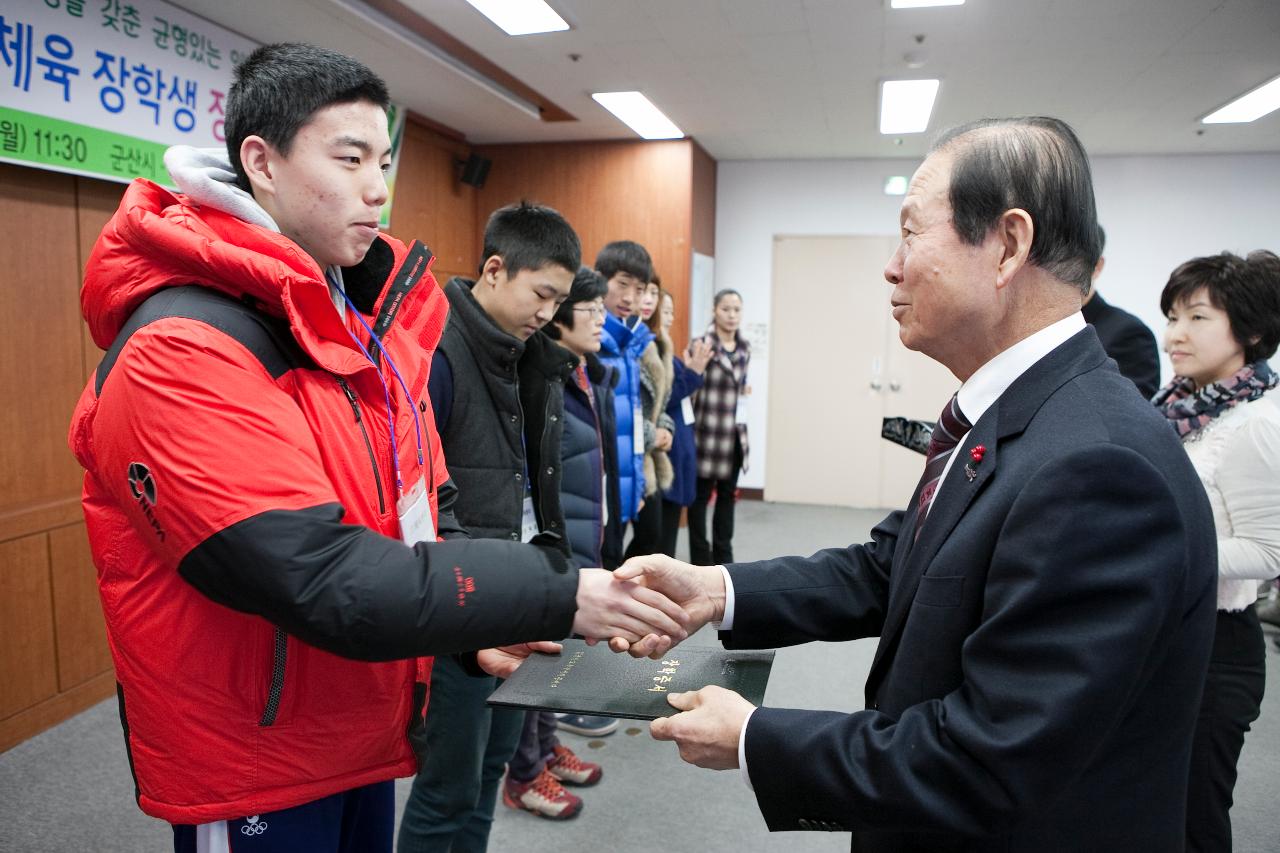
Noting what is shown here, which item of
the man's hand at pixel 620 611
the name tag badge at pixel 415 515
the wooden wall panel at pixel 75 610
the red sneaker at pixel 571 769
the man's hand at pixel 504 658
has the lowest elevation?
the red sneaker at pixel 571 769

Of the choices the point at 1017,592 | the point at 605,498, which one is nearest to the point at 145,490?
the point at 1017,592

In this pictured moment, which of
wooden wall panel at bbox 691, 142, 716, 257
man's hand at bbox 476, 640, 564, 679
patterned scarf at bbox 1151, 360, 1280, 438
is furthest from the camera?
wooden wall panel at bbox 691, 142, 716, 257

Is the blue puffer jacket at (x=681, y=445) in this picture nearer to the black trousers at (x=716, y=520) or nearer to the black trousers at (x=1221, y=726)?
the black trousers at (x=716, y=520)

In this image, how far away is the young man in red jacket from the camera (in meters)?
0.89

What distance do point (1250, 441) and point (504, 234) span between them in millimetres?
1773

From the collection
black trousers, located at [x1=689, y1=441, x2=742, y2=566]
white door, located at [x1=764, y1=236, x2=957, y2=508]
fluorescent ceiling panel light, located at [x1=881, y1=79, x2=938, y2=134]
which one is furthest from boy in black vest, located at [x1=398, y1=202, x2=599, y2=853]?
white door, located at [x1=764, y1=236, x2=957, y2=508]

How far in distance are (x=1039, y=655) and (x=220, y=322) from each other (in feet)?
3.09

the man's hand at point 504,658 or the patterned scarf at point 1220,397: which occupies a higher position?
the patterned scarf at point 1220,397

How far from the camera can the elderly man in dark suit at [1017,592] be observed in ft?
2.61

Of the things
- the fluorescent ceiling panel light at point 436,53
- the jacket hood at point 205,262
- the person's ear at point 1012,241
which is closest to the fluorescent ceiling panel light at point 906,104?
the fluorescent ceiling panel light at point 436,53

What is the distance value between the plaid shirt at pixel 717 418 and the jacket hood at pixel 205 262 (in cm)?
375

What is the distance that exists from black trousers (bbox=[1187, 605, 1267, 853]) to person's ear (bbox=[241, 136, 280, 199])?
6.74 feet

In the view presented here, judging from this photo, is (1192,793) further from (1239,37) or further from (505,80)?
(505,80)

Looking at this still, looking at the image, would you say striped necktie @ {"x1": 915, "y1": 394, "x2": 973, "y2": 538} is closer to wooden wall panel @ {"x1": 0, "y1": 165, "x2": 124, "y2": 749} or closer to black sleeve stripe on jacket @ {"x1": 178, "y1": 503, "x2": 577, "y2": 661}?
black sleeve stripe on jacket @ {"x1": 178, "y1": 503, "x2": 577, "y2": 661}
